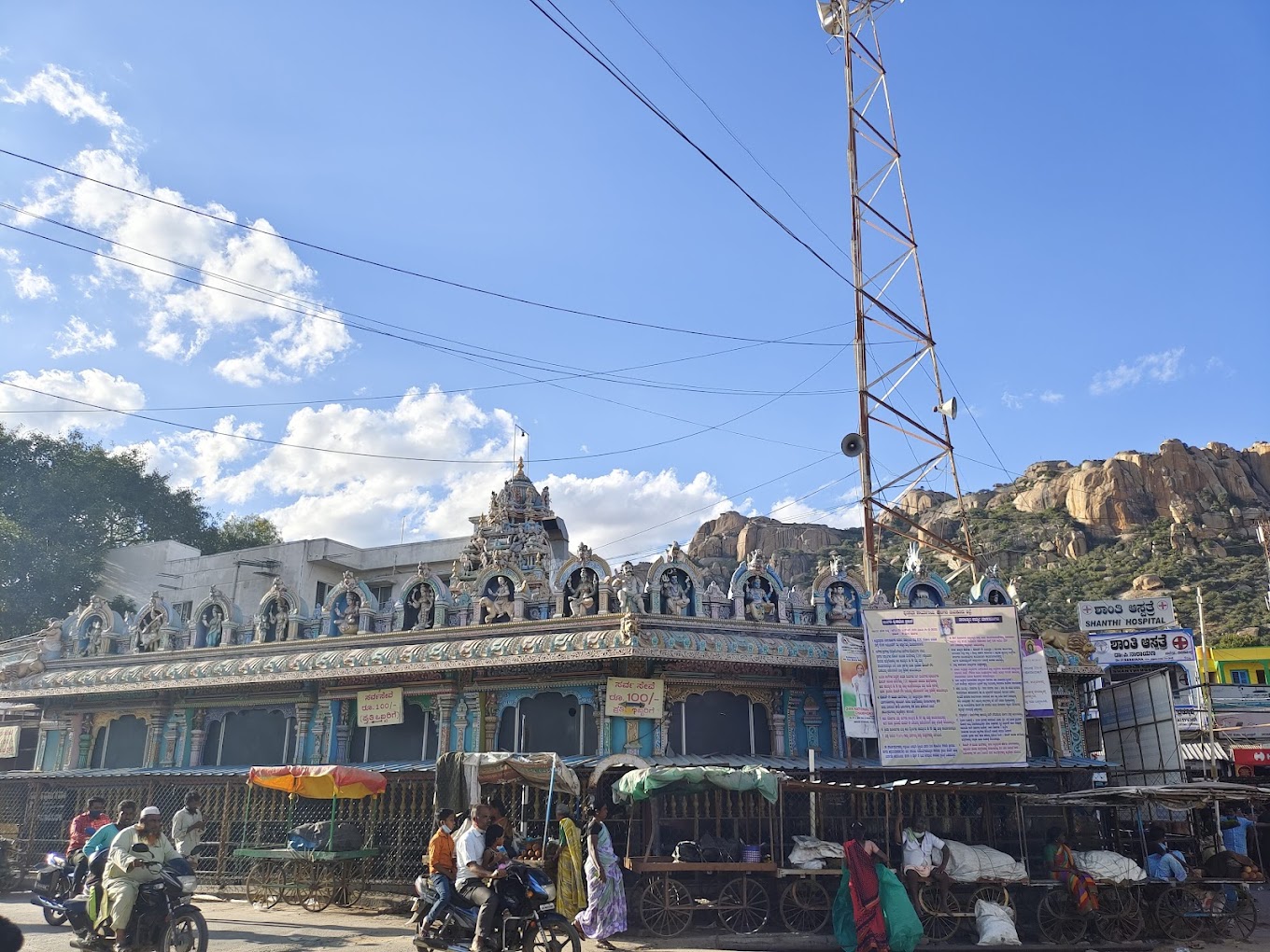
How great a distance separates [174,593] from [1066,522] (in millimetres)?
77151

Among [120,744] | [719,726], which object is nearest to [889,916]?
[719,726]

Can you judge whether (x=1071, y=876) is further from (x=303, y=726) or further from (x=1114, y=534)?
(x=1114, y=534)

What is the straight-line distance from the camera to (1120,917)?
539 inches

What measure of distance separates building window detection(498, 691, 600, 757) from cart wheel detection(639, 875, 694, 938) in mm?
4231

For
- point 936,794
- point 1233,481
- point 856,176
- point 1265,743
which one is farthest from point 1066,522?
point 936,794

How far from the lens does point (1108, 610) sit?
40375 mm

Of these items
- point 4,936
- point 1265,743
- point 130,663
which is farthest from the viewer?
point 1265,743

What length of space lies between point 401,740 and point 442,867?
870 cm

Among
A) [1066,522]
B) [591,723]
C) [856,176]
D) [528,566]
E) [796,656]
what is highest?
[1066,522]

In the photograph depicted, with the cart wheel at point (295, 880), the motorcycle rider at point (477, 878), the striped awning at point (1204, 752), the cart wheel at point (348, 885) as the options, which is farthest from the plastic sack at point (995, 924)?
the striped awning at point (1204, 752)

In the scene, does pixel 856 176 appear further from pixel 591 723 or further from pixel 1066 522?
pixel 1066 522

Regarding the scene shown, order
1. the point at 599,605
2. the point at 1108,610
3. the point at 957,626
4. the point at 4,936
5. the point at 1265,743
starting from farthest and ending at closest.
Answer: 1. the point at 1108,610
2. the point at 1265,743
3. the point at 599,605
4. the point at 957,626
5. the point at 4,936

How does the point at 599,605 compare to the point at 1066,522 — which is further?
the point at 1066,522

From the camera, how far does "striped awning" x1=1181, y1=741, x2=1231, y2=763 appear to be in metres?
25.0
